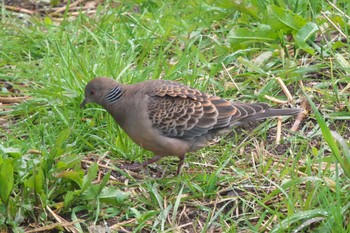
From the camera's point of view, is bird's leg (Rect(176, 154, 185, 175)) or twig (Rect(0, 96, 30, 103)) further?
twig (Rect(0, 96, 30, 103))

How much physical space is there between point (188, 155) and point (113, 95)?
65 cm

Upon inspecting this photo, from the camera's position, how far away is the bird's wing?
505 centimetres

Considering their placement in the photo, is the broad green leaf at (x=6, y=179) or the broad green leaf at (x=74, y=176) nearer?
the broad green leaf at (x=6, y=179)

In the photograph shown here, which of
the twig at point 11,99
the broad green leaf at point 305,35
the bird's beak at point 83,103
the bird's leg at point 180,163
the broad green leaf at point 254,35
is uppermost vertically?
the broad green leaf at point 305,35

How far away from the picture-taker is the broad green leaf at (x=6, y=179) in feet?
14.3

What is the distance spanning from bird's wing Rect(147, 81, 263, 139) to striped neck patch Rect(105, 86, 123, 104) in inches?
9.2

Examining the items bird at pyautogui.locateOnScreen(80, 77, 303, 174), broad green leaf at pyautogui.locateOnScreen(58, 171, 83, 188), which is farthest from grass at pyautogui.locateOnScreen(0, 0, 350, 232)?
bird at pyautogui.locateOnScreen(80, 77, 303, 174)

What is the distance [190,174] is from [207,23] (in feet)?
6.24

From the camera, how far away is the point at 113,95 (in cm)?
524

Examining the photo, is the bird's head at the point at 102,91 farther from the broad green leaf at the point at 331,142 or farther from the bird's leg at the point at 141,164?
the broad green leaf at the point at 331,142

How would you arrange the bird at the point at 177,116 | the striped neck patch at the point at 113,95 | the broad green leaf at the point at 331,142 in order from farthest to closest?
the striped neck patch at the point at 113,95
the bird at the point at 177,116
the broad green leaf at the point at 331,142

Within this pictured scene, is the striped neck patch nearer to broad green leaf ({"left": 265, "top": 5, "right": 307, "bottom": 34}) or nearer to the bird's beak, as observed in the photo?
the bird's beak

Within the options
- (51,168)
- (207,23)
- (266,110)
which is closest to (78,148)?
(51,168)

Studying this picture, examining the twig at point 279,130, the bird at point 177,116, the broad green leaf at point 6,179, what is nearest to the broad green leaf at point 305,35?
the twig at point 279,130
